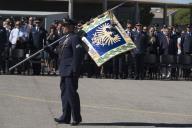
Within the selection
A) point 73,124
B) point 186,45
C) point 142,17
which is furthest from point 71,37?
point 142,17

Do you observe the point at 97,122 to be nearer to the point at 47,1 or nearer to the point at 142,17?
the point at 47,1

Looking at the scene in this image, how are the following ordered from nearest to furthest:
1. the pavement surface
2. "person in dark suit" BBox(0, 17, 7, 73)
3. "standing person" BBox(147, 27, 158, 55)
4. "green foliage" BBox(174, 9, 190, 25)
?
1. the pavement surface
2. "person in dark suit" BBox(0, 17, 7, 73)
3. "standing person" BBox(147, 27, 158, 55)
4. "green foliage" BBox(174, 9, 190, 25)

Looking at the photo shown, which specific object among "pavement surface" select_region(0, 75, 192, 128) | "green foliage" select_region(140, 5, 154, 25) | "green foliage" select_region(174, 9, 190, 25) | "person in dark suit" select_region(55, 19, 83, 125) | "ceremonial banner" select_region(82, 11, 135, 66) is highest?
"green foliage" select_region(174, 9, 190, 25)

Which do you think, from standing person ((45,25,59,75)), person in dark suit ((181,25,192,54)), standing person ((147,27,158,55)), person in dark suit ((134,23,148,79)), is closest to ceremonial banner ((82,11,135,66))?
person in dark suit ((134,23,148,79))

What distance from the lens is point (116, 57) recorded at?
69.2 ft

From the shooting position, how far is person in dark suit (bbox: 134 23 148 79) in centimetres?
2147

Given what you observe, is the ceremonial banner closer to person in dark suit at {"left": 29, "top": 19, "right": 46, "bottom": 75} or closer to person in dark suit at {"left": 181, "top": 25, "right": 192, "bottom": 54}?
person in dark suit at {"left": 29, "top": 19, "right": 46, "bottom": 75}

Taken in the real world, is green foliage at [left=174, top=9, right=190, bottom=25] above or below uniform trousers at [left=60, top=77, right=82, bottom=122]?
above

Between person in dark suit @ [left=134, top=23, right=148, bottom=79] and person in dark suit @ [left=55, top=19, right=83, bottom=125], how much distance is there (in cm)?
1033

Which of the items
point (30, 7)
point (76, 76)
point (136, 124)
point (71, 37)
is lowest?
point (136, 124)

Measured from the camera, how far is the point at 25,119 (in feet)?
38.6

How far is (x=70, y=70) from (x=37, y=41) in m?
10.3

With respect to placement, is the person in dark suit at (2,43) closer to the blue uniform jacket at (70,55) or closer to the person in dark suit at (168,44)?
the person in dark suit at (168,44)

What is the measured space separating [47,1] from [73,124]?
98.5ft
